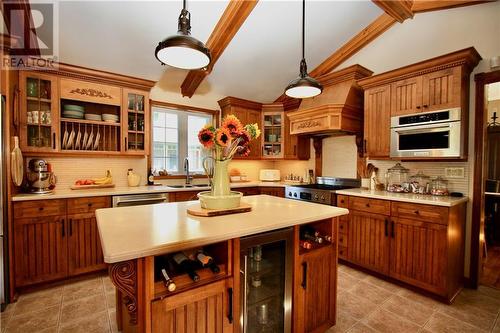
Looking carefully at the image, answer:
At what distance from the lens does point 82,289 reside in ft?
8.13

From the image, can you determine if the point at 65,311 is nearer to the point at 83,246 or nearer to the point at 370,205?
the point at 83,246

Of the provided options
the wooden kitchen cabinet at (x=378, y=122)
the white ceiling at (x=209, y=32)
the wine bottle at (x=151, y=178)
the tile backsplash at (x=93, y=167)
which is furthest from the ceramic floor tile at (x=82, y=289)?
the wooden kitchen cabinet at (x=378, y=122)

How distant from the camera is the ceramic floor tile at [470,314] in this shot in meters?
1.96

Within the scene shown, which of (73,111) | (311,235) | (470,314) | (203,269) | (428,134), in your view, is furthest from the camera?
(73,111)

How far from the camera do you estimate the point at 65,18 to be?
8.19ft

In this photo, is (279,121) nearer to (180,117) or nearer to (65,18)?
(180,117)

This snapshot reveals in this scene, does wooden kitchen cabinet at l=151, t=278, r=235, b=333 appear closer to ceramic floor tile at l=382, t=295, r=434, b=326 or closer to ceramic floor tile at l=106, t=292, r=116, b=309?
ceramic floor tile at l=106, t=292, r=116, b=309

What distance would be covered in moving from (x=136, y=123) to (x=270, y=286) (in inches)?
110

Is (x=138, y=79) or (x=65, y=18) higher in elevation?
(x=65, y=18)

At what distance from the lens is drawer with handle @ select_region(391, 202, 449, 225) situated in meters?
2.21

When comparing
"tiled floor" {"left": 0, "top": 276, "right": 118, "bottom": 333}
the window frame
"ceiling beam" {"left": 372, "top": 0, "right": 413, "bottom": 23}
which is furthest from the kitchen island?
"ceiling beam" {"left": 372, "top": 0, "right": 413, "bottom": 23}

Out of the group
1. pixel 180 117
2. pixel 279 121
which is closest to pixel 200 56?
pixel 180 117

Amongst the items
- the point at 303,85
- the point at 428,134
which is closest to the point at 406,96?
the point at 428,134

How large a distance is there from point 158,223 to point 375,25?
11.9 ft
